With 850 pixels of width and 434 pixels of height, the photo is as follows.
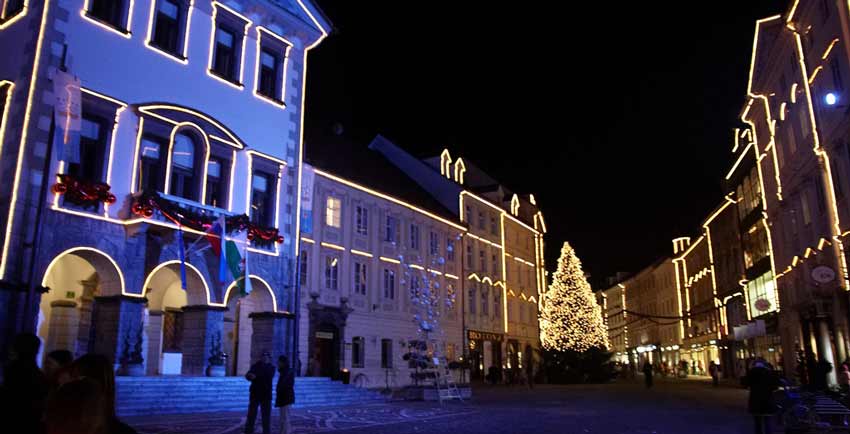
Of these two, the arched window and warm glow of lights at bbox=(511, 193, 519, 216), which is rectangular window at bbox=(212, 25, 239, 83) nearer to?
the arched window

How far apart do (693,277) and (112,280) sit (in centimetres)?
6179

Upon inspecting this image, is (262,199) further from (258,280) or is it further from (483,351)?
(483,351)

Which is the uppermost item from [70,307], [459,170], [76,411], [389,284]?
[459,170]

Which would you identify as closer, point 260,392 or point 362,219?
point 260,392

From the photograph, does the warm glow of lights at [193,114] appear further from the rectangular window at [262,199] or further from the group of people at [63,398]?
the group of people at [63,398]

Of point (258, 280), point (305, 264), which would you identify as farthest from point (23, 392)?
point (305, 264)

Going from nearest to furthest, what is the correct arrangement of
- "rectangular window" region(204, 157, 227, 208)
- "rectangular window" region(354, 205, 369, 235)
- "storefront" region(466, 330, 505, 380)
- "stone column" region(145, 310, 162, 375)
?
"rectangular window" region(204, 157, 227, 208) → "stone column" region(145, 310, 162, 375) → "rectangular window" region(354, 205, 369, 235) → "storefront" region(466, 330, 505, 380)

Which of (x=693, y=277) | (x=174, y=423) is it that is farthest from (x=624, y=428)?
(x=693, y=277)

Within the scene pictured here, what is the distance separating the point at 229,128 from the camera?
23219 mm

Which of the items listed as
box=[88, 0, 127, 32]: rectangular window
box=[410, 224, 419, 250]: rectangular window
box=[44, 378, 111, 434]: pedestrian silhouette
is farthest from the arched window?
box=[410, 224, 419, 250]: rectangular window

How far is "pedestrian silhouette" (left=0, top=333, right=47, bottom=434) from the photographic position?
4.40 meters

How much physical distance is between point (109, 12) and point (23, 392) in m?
18.6

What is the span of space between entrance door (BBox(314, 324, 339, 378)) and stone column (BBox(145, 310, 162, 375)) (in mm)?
9220

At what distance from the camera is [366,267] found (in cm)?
3631
